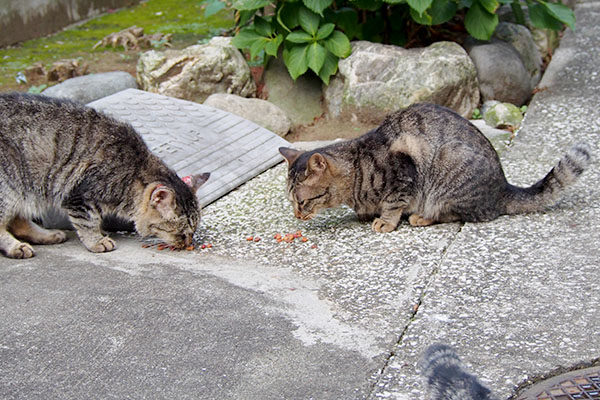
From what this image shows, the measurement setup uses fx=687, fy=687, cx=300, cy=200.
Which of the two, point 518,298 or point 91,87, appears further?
point 91,87

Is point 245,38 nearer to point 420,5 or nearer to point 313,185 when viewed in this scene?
point 420,5

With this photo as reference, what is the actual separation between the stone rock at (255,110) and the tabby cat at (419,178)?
2113 millimetres

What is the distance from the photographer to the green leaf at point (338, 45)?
6.94 meters

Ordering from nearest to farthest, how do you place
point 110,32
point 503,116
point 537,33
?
point 503,116, point 537,33, point 110,32

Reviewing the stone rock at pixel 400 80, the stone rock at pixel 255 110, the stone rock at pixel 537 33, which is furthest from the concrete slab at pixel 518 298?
the stone rock at pixel 537 33

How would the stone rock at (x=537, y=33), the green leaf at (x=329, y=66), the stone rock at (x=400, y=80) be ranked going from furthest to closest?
the stone rock at (x=537, y=33) < the green leaf at (x=329, y=66) < the stone rock at (x=400, y=80)

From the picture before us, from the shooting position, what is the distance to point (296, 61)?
6.92m

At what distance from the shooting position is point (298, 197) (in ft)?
15.5

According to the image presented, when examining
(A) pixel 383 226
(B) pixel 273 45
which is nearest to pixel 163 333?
(A) pixel 383 226

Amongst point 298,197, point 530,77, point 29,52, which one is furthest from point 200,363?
point 29,52

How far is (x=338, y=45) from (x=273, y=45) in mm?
659

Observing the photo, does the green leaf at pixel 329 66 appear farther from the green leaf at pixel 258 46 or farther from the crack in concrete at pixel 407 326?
the crack in concrete at pixel 407 326

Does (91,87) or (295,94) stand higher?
(91,87)

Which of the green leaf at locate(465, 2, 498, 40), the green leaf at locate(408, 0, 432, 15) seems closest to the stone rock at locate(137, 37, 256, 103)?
the green leaf at locate(408, 0, 432, 15)
